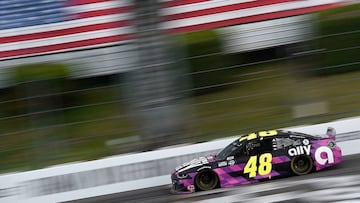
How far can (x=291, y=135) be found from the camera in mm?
12008

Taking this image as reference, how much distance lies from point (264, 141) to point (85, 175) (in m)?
3.17

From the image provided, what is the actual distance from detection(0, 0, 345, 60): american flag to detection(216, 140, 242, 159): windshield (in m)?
6.25

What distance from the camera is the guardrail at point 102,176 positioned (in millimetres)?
12812

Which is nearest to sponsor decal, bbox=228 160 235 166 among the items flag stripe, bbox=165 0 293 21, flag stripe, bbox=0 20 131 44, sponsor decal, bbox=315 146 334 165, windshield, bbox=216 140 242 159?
windshield, bbox=216 140 242 159

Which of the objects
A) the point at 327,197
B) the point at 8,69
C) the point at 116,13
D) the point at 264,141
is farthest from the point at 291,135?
the point at 116,13

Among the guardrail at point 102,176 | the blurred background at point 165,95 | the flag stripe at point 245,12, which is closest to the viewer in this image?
the guardrail at point 102,176

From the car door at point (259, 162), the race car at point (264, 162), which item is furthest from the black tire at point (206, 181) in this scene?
the car door at point (259, 162)

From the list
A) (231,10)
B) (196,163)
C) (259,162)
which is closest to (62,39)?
(231,10)

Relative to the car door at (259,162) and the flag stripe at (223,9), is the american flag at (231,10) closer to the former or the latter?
the flag stripe at (223,9)

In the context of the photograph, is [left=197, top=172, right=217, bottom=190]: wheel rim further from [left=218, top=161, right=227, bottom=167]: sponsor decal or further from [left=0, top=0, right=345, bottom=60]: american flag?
[left=0, top=0, right=345, bottom=60]: american flag

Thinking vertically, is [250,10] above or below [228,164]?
above

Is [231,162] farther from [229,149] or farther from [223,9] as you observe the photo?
[223,9]

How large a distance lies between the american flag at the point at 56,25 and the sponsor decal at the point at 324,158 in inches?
286

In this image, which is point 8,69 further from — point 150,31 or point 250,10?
point 250,10
